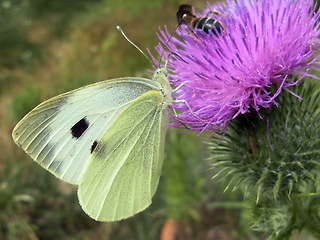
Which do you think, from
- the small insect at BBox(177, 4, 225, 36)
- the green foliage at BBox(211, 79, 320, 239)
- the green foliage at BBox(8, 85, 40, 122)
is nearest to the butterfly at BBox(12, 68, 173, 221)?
the small insect at BBox(177, 4, 225, 36)

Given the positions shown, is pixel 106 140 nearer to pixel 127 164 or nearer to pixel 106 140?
pixel 106 140

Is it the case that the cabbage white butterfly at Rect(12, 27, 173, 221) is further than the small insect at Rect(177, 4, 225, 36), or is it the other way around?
the cabbage white butterfly at Rect(12, 27, 173, 221)

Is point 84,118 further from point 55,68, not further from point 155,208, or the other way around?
point 55,68

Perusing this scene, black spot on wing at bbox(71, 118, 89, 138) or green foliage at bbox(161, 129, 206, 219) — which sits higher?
black spot on wing at bbox(71, 118, 89, 138)

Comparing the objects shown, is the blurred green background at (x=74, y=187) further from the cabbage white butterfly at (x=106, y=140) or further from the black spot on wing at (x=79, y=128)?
the black spot on wing at (x=79, y=128)

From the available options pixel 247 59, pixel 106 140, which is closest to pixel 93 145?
pixel 106 140

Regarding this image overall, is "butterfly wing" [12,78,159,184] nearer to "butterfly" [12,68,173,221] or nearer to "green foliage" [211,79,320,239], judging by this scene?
"butterfly" [12,68,173,221]

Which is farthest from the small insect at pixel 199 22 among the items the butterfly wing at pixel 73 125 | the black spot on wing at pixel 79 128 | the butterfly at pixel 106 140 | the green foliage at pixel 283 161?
the black spot on wing at pixel 79 128
